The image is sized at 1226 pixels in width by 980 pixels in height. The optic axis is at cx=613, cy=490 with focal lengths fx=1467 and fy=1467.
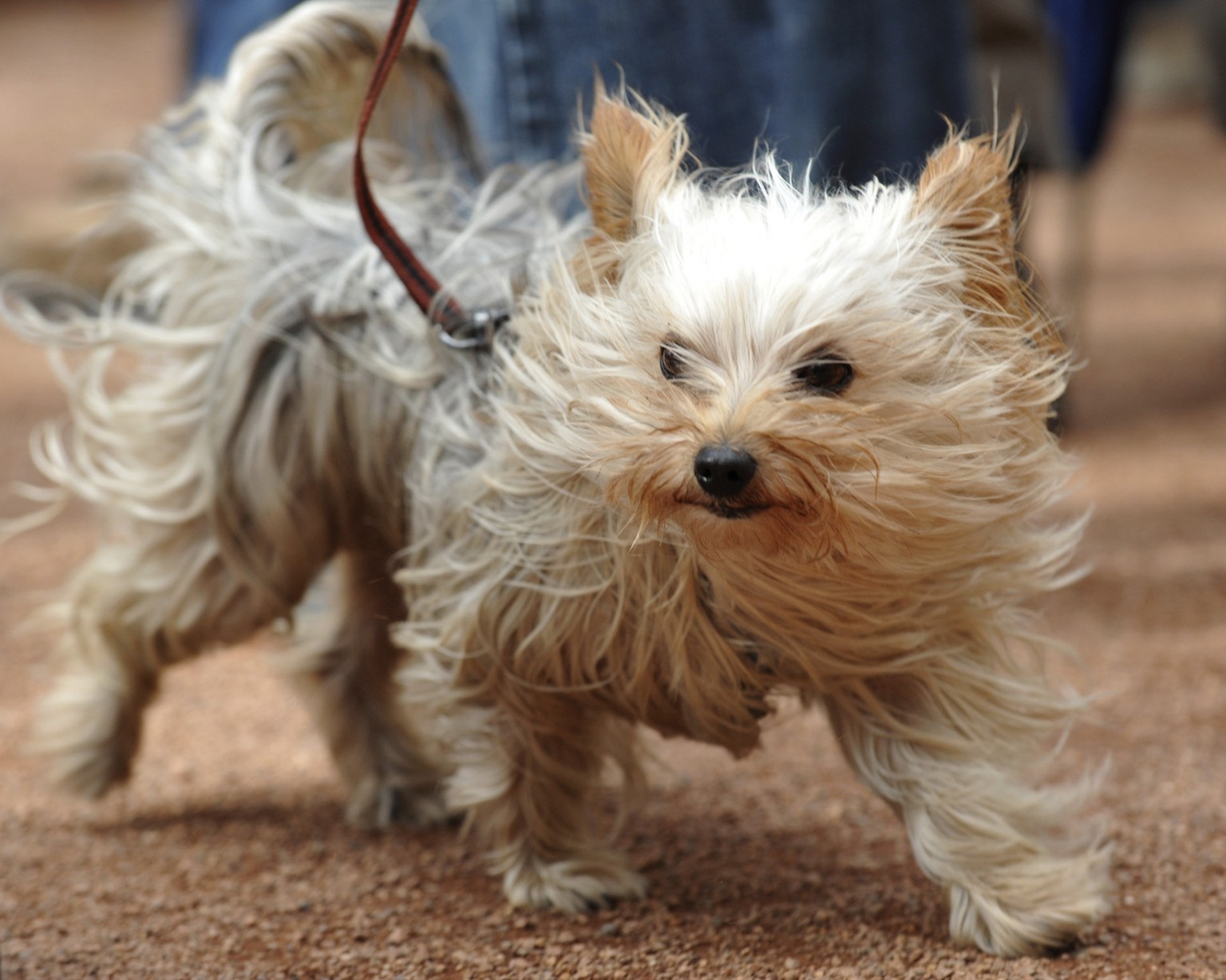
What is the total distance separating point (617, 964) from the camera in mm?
2635

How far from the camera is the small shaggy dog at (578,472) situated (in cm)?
227

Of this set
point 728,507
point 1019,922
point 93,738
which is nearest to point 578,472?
point 728,507

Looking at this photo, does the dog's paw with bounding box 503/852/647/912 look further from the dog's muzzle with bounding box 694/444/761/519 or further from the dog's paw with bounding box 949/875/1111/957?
the dog's muzzle with bounding box 694/444/761/519

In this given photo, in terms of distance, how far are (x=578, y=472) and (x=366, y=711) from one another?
4.74 feet

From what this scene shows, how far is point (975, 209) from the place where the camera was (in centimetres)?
234

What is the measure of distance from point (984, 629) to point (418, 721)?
3.94ft

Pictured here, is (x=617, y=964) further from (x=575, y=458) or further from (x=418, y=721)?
(x=575, y=458)

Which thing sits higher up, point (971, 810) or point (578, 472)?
point (578, 472)

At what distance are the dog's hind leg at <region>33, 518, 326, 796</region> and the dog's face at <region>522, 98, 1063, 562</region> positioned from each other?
117cm

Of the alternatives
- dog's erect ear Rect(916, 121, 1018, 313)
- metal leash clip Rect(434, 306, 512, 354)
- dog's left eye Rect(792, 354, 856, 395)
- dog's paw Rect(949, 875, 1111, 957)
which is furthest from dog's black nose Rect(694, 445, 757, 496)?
dog's paw Rect(949, 875, 1111, 957)

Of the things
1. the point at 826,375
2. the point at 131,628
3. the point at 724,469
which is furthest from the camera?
the point at 131,628

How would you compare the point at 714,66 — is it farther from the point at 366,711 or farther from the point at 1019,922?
the point at 1019,922

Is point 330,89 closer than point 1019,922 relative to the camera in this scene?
No

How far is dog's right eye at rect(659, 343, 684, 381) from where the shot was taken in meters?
2.32
